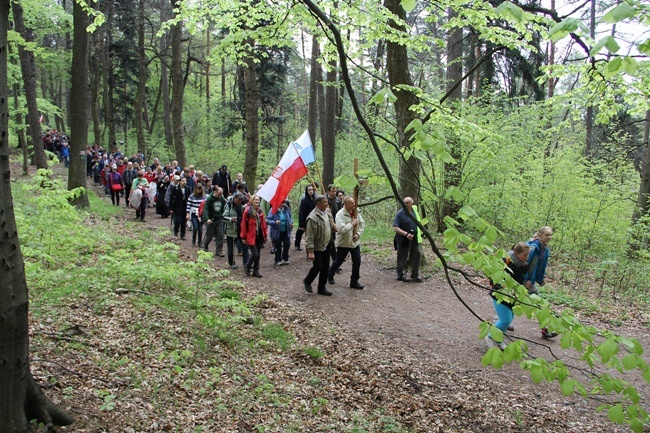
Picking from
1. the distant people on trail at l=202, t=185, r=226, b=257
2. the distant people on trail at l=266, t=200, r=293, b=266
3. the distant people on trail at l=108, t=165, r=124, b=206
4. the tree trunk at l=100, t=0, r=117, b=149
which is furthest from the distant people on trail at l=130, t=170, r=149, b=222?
the tree trunk at l=100, t=0, r=117, b=149

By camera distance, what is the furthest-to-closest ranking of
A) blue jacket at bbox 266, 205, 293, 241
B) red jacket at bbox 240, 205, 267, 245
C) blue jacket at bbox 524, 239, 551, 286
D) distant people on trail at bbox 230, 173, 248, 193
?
distant people on trail at bbox 230, 173, 248, 193, blue jacket at bbox 266, 205, 293, 241, red jacket at bbox 240, 205, 267, 245, blue jacket at bbox 524, 239, 551, 286

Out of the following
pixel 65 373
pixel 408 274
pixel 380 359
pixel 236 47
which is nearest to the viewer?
pixel 65 373

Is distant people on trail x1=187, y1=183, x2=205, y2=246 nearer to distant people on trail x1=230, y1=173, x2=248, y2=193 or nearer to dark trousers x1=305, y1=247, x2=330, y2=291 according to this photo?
distant people on trail x1=230, y1=173, x2=248, y2=193

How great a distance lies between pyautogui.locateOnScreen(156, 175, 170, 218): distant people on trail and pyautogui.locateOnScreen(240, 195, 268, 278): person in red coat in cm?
653

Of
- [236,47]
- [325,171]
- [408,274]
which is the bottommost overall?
[408,274]

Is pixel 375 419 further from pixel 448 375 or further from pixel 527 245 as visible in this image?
pixel 527 245

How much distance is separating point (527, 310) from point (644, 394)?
5.24m

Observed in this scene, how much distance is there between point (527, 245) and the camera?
273 inches

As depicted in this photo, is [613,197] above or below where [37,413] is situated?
above

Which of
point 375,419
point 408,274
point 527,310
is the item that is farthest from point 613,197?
point 527,310

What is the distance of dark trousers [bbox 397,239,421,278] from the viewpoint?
10.6 metres

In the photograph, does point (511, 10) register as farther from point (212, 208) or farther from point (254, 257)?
point (212, 208)

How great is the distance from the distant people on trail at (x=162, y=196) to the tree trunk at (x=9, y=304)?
512 inches

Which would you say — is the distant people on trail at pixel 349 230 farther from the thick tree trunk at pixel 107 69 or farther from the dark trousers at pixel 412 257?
the thick tree trunk at pixel 107 69
